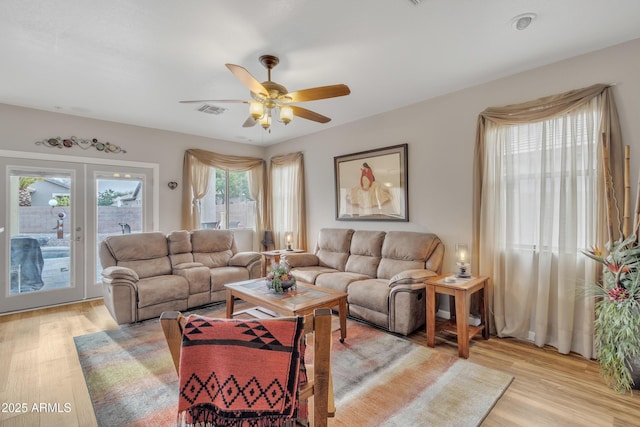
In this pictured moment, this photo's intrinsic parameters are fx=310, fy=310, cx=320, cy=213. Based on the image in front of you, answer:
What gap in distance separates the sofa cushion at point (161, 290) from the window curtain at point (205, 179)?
158 centimetres

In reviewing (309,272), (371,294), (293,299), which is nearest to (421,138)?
(371,294)

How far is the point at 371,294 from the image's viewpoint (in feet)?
11.1

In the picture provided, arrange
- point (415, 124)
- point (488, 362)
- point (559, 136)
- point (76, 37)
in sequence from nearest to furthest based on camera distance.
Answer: point (76, 37), point (488, 362), point (559, 136), point (415, 124)

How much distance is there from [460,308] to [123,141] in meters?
5.15

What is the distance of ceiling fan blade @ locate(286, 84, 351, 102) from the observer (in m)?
2.46

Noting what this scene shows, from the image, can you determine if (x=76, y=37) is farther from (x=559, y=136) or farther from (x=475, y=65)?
(x=559, y=136)

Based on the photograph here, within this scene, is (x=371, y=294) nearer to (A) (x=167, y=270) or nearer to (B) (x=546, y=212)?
(B) (x=546, y=212)

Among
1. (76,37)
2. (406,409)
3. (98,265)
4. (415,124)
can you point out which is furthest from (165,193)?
(406,409)

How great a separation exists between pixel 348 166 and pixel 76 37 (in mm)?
3425

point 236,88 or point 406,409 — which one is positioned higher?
point 236,88

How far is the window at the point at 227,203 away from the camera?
582 cm

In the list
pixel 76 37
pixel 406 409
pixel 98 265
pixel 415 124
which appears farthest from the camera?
pixel 98 265

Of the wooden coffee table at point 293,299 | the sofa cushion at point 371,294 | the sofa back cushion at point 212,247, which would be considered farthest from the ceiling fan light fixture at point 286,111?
the sofa back cushion at point 212,247

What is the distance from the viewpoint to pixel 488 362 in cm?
268
